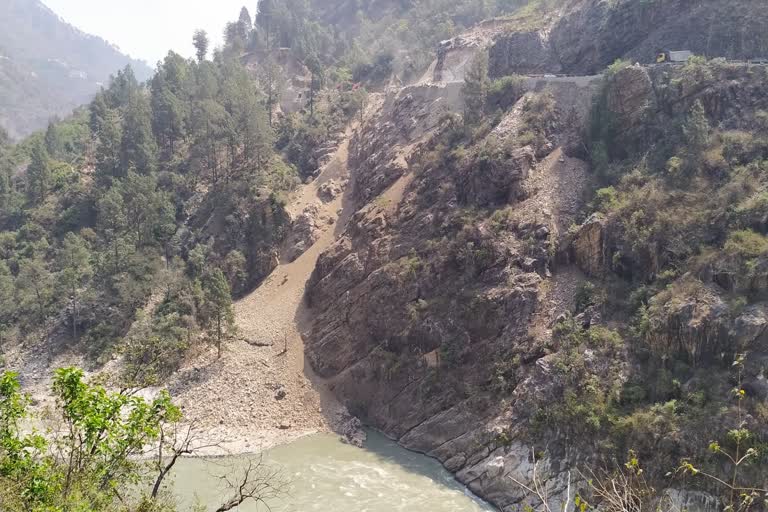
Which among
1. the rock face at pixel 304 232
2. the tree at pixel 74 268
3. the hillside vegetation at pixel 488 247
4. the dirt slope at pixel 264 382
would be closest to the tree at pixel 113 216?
the hillside vegetation at pixel 488 247

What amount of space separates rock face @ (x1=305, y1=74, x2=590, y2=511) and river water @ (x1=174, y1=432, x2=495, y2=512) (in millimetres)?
1074

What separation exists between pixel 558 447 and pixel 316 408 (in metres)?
14.5

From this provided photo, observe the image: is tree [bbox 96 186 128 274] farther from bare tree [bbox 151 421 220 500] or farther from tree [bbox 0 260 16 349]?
bare tree [bbox 151 421 220 500]

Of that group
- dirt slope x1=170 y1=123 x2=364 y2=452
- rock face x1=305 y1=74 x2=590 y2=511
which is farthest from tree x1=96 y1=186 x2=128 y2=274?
rock face x1=305 y1=74 x2=590 y2=511

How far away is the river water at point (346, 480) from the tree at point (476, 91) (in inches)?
993

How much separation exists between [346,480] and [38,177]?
4341 centimetres

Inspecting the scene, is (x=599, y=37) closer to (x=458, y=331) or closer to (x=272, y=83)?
(x=458, y=331)

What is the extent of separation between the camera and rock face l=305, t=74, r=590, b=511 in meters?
28.3

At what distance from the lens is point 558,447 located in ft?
83.5

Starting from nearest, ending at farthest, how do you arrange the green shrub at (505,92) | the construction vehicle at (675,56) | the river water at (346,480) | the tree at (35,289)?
the river water at (346,480) < the construction vehicle at (675,56) < the tree at (35,289) < the green shrub at (505,92)

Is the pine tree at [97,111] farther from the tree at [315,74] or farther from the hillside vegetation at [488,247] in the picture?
the tree at [315,74]

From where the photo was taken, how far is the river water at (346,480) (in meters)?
25.4

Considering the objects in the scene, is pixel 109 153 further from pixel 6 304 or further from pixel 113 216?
pixel 6 304

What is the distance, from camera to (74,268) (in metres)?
43.4
